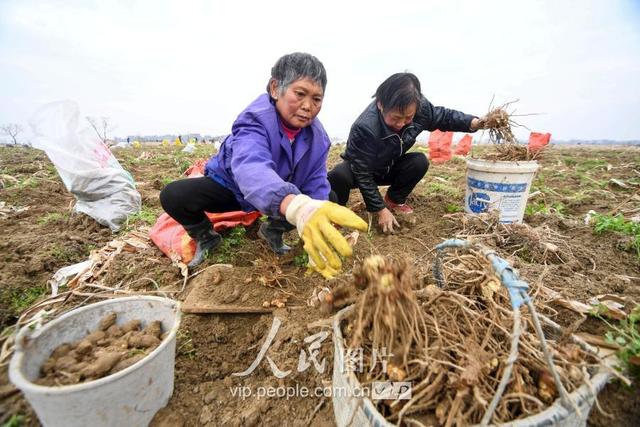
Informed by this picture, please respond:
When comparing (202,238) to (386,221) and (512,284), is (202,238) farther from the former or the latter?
(512,284)

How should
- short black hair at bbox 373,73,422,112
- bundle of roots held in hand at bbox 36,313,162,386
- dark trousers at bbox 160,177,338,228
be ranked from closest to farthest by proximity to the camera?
bundle of roots held in hand at bbox 36,313,162,386
dark trousers at bbox 160,177,338,228
short black hair at bbox 373,73,422,112

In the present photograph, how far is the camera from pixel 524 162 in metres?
2.68

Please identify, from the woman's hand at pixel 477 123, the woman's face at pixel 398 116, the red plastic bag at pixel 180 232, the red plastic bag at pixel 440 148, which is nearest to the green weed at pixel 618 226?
the woman's hand at pixel 477 123

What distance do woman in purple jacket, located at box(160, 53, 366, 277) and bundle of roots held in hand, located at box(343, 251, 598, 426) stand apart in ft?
0.94

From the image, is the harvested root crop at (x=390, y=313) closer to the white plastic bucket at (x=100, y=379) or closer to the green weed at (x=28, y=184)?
the white plastic bucket at (x=100, y=379)

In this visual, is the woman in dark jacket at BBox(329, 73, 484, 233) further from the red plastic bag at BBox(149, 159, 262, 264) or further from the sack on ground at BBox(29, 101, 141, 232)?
Answer: the sack on ground at BBox(29, 101, 141, 232)

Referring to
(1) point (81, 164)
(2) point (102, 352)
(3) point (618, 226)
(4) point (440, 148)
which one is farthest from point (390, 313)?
(4) point (440, 148)

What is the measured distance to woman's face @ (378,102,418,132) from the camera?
8.52 ft

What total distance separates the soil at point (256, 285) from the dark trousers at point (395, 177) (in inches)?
14.2

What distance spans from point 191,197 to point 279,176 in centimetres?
84

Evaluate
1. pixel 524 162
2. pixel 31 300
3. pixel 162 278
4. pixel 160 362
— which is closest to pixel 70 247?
pixel 31 300

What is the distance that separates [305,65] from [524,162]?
2.16 m

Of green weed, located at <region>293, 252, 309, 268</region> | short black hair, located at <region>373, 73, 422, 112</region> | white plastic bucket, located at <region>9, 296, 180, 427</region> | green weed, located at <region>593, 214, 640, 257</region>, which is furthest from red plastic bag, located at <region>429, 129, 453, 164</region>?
white plastic bucket, located at <region>9, 296, 180, 427</region>

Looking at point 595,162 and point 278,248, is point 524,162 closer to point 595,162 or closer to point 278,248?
point 278,248
